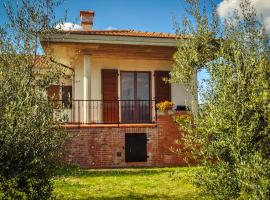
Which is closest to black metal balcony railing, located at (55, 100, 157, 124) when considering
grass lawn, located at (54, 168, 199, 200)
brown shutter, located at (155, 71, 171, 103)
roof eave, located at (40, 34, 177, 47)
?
brown shutter, located at (155, 71, 171, 103)

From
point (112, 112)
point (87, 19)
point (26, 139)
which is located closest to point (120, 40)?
point (112, 112)

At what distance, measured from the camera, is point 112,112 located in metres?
17.9

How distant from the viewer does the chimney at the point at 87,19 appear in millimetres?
21544

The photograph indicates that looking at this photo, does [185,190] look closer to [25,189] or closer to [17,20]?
[25,189]

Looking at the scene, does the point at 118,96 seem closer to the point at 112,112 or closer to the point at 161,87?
the point at 112,112

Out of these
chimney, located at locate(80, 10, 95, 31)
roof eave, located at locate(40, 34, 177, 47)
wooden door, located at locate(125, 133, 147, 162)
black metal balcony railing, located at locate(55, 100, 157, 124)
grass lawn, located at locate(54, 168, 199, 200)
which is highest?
chimney, located at locate(80, 10, 95, 31)

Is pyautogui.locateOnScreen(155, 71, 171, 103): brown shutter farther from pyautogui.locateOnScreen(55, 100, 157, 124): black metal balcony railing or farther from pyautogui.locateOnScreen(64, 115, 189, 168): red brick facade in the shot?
pyautogui.locateOnScreen(64, 115, 189, 168): red brick facade

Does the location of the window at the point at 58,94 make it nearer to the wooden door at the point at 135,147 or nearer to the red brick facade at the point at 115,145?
the red brick facade at the point at 115,145

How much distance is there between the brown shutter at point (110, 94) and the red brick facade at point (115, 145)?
122 inches

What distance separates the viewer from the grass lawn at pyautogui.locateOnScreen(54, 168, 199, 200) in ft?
28.8

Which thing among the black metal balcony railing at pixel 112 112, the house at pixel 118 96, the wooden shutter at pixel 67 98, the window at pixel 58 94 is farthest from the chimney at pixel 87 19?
the window at pixel 58 94

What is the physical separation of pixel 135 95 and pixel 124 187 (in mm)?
9278

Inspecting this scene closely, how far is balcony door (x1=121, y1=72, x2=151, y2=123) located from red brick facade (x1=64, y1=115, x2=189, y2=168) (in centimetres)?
347

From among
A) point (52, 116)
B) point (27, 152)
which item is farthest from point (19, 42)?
point (27, 152)
